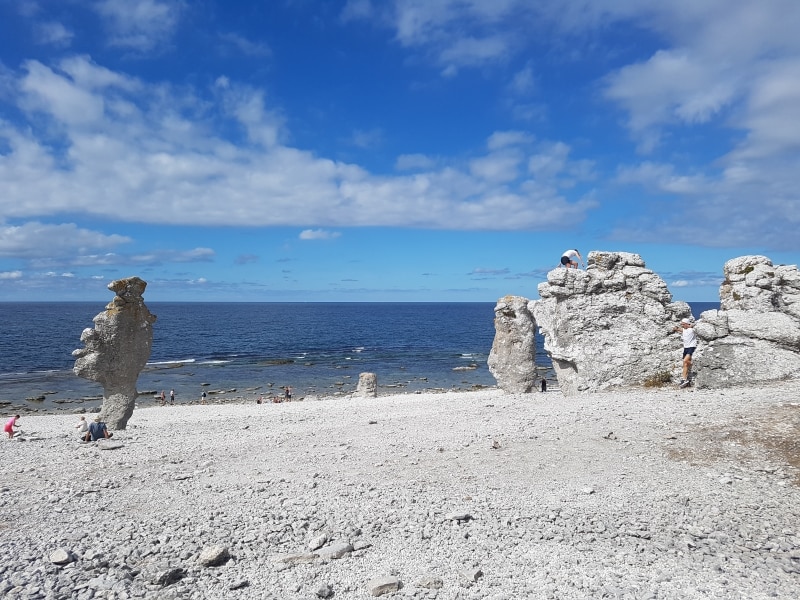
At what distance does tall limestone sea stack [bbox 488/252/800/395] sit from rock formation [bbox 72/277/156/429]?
14.1 meters

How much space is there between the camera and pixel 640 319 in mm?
18562

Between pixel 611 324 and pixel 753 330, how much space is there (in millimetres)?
4157

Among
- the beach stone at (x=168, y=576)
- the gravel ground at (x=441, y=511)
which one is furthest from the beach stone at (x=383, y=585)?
the beach stone at (x=168, y=576)

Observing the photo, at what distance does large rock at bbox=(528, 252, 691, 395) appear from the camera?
18094mm

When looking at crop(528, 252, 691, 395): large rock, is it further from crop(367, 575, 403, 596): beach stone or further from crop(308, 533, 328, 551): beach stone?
crop(367, 575, 403, 596): beach stone

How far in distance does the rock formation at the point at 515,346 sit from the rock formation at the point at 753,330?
25.5 feet

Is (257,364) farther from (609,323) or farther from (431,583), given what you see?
(431,583)

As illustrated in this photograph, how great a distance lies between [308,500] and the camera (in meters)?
9.45

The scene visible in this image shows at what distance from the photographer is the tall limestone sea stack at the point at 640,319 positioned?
1641 centimetres

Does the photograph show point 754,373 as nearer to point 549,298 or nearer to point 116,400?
point 549,298

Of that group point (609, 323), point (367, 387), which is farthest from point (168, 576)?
point (367, 387)

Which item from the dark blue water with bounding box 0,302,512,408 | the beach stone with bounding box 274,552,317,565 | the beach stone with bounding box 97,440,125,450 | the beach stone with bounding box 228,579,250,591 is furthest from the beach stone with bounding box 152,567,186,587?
the dark blue water with bounding box 0,302,512,408

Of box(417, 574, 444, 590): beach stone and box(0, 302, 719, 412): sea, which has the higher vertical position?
box(417, 574, 444, 590): beach stone

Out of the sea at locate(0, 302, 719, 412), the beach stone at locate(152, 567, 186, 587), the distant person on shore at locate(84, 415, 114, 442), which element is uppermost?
the beach stone at locate(152, 567, 186, 587)
